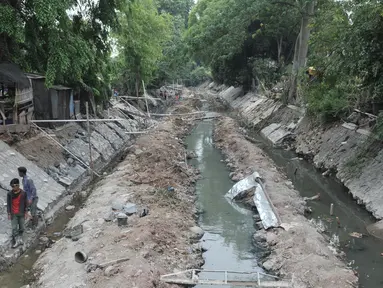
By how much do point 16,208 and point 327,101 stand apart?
15.8 metres

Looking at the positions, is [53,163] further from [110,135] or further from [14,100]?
[110,135]

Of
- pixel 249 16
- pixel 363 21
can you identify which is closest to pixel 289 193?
pixel 363 21

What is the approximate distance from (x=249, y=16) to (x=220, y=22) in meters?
6.83

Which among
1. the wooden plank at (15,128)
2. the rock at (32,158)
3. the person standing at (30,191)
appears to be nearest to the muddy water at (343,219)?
the person standing at (30,191)

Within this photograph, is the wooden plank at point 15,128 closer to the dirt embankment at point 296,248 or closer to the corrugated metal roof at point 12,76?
the corrugated metal roof at point 12,76

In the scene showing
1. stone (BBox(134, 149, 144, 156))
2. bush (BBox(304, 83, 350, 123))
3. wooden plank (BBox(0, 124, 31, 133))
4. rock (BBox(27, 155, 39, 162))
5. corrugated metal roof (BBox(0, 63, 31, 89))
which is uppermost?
corrugated metal roof (BBox(0, 63, 31, 89))

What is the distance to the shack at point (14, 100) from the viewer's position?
45.4 feet

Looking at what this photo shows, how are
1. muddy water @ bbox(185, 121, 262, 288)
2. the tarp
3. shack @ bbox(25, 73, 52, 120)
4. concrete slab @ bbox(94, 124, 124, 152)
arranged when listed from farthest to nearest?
concrete slab @ bbox(94, 124, 124, 152) < shack @ bbox(25, 73, 52, 120) < the tarp < muddy water @ bbox(185, 121, 262, 288)

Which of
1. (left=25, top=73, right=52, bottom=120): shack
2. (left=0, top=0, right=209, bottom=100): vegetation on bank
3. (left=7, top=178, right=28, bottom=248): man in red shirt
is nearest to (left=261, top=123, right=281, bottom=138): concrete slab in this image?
(left=0, top=0, right=209, bottom=100): vegetation on bank

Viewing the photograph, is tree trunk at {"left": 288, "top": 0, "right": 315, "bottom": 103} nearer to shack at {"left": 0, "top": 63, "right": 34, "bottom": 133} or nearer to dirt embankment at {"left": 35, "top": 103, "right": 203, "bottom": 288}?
dirt embankment at {"left": 35, "top": 103, "right": 203, "bottom": 288}

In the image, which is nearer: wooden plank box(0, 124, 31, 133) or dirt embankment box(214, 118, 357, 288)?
dirt embankment box(214, 118, 357, 288)

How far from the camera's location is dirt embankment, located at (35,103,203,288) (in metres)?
7.86

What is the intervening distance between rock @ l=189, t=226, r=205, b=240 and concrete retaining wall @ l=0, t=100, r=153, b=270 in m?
4.40

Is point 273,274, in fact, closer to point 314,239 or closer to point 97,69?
point 314,239
